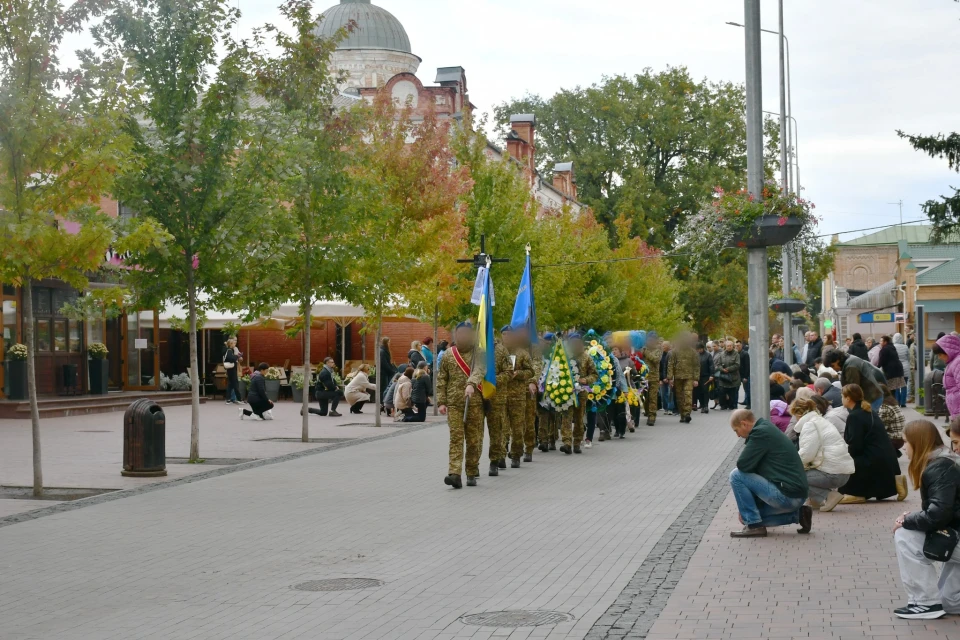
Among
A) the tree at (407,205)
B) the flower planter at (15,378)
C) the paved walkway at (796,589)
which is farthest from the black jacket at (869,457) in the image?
the flower planter at (15,378)

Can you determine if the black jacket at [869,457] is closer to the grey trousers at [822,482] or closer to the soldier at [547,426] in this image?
the grey trousers at [822,482]

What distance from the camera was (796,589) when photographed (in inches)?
321

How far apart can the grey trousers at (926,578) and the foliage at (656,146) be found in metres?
52.4

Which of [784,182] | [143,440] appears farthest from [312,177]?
[784,182]

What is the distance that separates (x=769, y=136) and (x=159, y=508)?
167 ft

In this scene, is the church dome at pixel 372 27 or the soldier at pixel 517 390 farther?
the church dome at pixel 372 27

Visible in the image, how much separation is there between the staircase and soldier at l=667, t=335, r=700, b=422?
11.7 m

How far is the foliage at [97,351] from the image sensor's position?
31.7 meters

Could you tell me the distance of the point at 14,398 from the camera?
28562 mm

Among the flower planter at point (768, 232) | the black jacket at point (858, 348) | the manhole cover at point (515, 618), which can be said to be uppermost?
the flower planter at point (768, 232)

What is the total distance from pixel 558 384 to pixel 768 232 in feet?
24.0

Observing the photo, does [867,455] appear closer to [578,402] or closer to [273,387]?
[578,402]

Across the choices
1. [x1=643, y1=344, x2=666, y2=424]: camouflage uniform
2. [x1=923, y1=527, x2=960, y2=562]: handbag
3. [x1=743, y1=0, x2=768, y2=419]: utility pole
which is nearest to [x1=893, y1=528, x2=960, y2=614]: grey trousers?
[x1=923, y1=527, x2=960, y2=562]: handbag

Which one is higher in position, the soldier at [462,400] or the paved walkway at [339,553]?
the soldier at [462,400]
